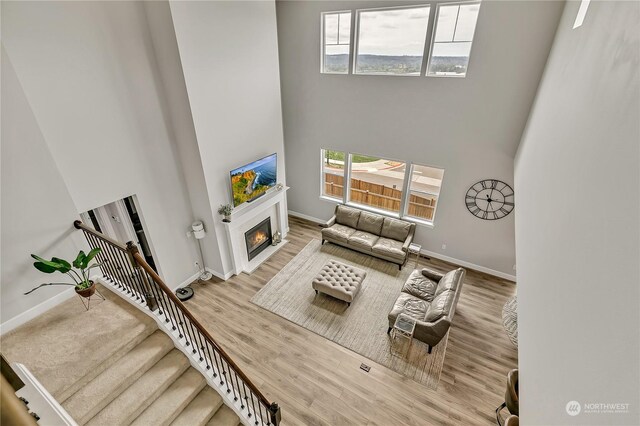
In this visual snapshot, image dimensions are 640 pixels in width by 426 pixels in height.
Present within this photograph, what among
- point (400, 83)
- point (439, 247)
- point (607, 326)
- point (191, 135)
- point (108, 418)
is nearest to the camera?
point (607, 326)

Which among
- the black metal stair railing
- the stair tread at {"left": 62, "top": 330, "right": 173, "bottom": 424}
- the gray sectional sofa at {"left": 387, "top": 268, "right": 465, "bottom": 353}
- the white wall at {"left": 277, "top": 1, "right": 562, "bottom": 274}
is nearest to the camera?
the stair tread at {"left": 62, "top": 330, "right": 173, "bottom": 424}

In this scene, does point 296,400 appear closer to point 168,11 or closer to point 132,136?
point 132,136

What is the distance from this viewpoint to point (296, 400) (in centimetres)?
405

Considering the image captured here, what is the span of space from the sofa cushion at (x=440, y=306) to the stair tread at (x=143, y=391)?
355cm

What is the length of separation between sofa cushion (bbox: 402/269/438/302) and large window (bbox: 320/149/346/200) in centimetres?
305

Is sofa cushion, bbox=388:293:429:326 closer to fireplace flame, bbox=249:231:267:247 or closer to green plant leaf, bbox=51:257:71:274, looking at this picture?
fireplace flame, bbox=249:231:267:247

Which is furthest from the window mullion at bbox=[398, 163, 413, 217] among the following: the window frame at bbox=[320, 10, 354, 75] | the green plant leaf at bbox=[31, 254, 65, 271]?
the green plant leaf at bbox=[31, 254, 65, 271]

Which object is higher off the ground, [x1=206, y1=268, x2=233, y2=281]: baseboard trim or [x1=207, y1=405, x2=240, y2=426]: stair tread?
[x1=207, y1=405, x2=240, y2=426]: stair tread

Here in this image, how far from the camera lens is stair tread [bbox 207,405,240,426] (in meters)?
3.17

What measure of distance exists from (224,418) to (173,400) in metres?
0.61

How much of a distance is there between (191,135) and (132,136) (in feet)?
2.74

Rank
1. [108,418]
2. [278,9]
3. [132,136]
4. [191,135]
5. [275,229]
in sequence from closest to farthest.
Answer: [108,418], [132,136], [191,135], [278,9], [275,229]

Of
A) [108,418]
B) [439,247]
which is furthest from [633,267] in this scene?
[439,247]

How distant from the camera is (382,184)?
724 centimetres
